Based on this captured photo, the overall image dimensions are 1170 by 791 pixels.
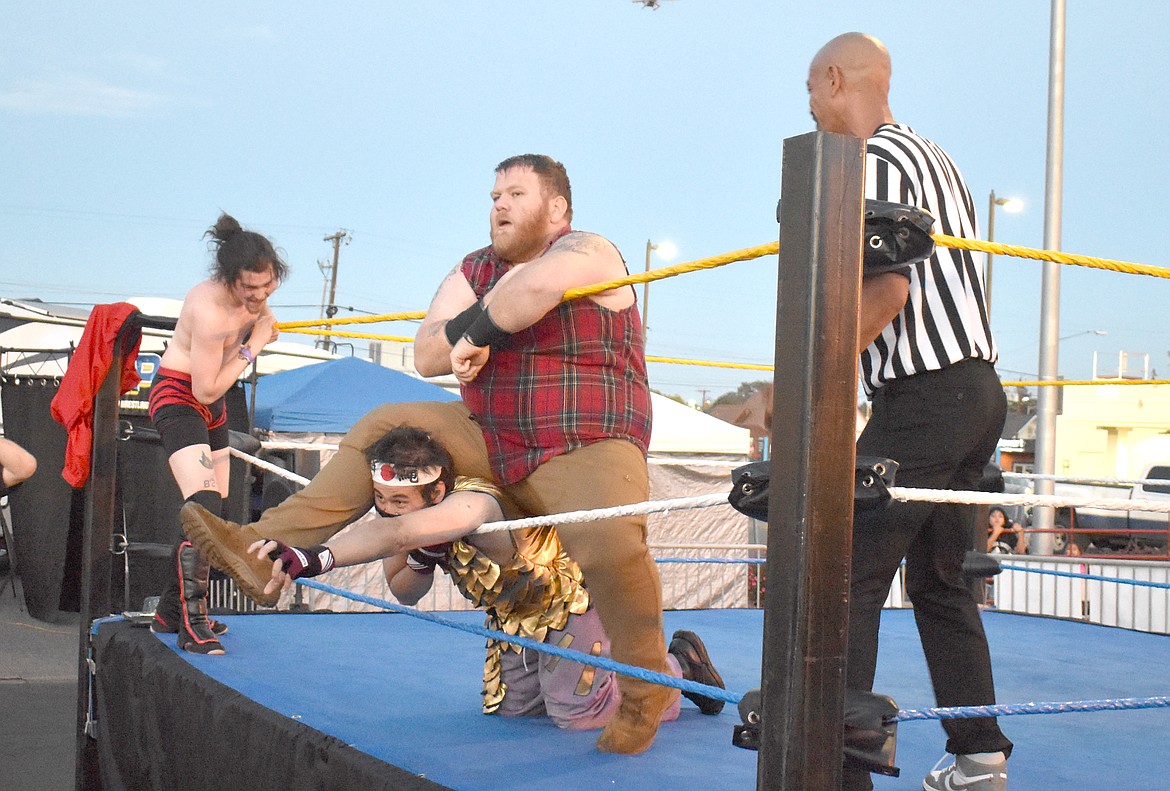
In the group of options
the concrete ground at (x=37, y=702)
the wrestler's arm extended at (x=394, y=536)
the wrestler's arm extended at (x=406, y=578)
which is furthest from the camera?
the concrete ground at (x=37, y=702)

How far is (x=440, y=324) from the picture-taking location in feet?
8.72

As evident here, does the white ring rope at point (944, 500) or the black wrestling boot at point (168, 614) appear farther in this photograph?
the black wrestling boot at point (168, 614)

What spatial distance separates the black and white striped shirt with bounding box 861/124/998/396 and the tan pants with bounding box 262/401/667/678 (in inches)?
23.9

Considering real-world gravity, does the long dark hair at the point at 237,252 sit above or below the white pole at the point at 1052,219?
below

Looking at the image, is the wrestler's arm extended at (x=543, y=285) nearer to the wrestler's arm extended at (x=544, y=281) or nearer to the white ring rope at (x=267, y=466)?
the wrestler's arm extended at (x=544, y=281)

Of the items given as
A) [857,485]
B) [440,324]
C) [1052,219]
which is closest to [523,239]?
[440,324]

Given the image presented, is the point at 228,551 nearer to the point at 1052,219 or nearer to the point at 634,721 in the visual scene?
the point at 634,721

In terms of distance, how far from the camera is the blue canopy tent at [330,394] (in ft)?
28.9

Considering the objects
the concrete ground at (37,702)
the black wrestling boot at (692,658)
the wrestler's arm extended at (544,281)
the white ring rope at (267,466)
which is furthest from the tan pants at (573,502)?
the concrete ground at (37,702)

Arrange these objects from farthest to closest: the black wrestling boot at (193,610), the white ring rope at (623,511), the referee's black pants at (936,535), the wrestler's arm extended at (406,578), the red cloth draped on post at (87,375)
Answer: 1. the red cloth draped on post at (87,375)
2. the black wrestling boot at (193,610)
3. the wrestler's arm extended at (406,578)
4. the referee's black pants at (936,535)
5. the white ring rope at (623,511)

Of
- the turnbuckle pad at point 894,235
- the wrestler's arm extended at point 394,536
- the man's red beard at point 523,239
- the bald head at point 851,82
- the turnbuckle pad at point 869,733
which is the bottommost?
the turnbuckle pad at point 869,733

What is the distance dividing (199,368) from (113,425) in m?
0.35

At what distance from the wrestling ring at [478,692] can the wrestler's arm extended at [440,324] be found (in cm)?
43

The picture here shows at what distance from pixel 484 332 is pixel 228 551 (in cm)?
71
